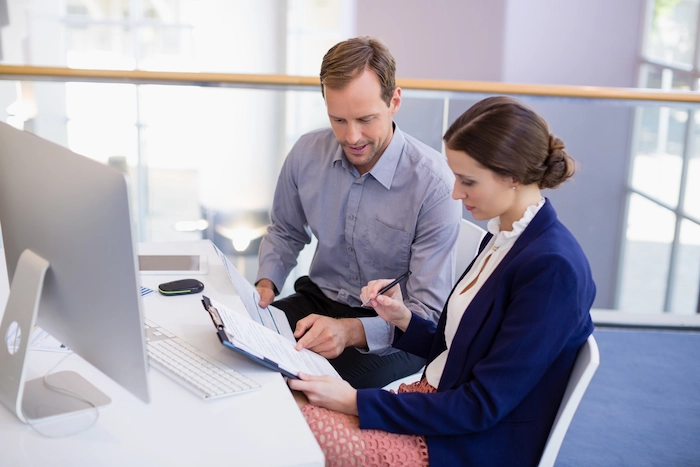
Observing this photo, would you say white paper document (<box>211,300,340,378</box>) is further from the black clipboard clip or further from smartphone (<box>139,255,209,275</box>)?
smartphone (<box>139,255,209,275</box>)

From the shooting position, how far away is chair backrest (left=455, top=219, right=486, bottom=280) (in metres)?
1.83

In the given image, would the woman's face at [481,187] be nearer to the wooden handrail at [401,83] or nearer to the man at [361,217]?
the man at [361,217]

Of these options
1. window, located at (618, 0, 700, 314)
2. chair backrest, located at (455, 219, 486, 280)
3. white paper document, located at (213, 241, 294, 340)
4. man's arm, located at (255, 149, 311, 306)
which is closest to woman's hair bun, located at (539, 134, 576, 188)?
Result: chair backrest, located at (455, 219, 486, 280)

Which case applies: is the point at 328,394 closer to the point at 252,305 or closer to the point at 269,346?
the point at 269,346

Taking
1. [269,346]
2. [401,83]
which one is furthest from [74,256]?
[401,83]

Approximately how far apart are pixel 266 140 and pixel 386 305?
5.12 feet

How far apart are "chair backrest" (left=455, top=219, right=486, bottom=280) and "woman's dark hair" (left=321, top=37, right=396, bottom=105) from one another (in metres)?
0.38

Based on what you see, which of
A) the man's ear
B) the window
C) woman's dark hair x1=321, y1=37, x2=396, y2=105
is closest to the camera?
woman's dark hair x1=321, y1=37, x2=396, y2=105

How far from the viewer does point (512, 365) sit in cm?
117

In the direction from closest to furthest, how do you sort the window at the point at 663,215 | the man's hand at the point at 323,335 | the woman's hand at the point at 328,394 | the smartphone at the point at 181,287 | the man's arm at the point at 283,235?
the woman's hand at the point at 328,394 → the man's hand at the point at 323,335 → the smartphone at the point at 181,287 → the man's arm at the point at 283,235 → the window at the point at 663,215

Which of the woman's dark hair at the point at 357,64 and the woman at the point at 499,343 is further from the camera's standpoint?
the woman's dark hair at the point at 357,64

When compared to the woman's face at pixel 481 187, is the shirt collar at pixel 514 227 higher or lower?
lower

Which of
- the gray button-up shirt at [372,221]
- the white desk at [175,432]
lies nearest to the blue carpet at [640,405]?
the gray button-up shirt at [372,221]

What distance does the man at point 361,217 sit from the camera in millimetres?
1695
